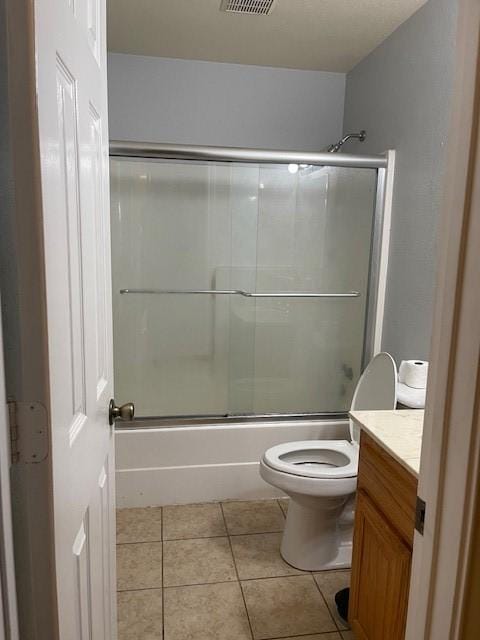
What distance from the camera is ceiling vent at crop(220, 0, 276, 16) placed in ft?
6.80

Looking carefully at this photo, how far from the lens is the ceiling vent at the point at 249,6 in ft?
6.80

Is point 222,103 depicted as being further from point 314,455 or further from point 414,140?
point 314,455

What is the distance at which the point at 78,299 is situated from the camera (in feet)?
2.73

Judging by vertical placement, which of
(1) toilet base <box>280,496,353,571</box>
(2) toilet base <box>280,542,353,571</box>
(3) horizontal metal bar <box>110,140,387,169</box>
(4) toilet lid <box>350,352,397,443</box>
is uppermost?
(3) horizontal metal bar <box>110,140,387,169</box>

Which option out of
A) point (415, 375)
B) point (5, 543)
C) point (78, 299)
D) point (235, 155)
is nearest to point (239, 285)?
point (235, 155)

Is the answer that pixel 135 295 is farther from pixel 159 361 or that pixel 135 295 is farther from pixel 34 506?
pixel 34 506

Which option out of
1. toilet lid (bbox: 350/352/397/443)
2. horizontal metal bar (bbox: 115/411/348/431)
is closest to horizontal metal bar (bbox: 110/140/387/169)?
toilet lid (bbox: 350/352/397/443)

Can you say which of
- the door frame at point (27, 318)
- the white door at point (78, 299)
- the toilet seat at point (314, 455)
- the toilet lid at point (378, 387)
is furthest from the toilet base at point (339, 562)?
the door frame at point (27, 318)

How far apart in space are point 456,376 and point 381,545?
0.85 m

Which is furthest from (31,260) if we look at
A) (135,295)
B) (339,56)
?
(339,56)

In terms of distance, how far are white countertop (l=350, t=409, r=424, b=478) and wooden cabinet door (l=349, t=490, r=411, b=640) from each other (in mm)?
215

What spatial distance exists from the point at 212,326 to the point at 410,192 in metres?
1.25

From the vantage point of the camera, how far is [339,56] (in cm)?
266

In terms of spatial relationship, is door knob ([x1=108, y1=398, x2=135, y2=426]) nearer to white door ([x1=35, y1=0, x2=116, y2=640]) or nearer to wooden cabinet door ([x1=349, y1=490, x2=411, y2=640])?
white door ([x1=35, y1=0, x2=116, y2=640])
